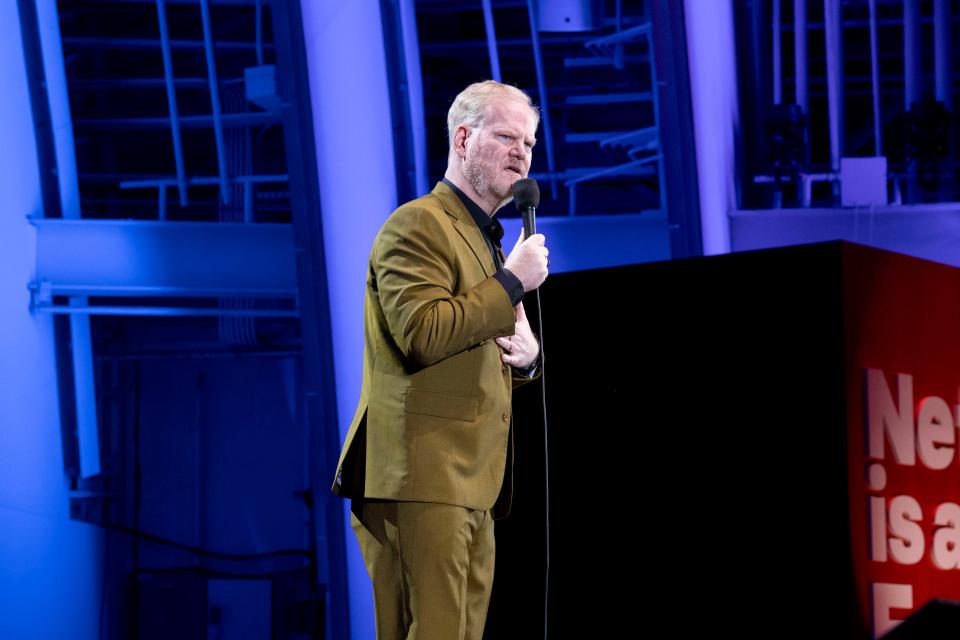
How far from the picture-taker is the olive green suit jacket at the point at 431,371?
1.70 meters

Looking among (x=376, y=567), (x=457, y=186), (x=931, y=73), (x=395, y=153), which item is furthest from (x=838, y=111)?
(x=376, y=567)

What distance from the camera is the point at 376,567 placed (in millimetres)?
1821

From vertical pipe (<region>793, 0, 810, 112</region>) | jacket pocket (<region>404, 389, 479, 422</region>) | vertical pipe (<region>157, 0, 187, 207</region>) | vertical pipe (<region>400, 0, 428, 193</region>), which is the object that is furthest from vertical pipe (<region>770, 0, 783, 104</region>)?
jacket pocket (<region>404, 389, 479, 422</region>)

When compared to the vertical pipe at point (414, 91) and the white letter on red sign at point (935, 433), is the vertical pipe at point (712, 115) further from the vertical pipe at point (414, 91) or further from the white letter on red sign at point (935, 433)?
the white letter on red sign at point (935, 433)

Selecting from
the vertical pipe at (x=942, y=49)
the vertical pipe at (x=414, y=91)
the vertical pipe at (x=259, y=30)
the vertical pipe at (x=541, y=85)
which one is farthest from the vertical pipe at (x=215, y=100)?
the vertical pipe at (x=942, y=49)

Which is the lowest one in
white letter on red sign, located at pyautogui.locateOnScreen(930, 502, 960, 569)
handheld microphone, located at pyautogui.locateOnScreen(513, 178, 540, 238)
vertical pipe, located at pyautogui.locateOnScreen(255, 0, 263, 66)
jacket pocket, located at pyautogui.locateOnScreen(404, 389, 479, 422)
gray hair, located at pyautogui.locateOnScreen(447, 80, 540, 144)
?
white letter on red sign, located at pyautogui.locateOnScreen(930, 502, 960, 569)

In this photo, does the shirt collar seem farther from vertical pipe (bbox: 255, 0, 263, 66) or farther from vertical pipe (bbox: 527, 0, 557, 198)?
vertical pipe (bbox: 255, 0, 263, 66)

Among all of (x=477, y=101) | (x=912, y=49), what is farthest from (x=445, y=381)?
(x=912, y=49)

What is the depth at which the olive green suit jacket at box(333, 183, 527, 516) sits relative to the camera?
170cm

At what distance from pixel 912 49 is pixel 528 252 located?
3925mm

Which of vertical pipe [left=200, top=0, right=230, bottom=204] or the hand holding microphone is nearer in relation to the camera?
the hand holding microphone

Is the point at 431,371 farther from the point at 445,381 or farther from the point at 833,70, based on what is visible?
the point at 833,70

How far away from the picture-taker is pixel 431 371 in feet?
5.85

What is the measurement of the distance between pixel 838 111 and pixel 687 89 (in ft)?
4.01
